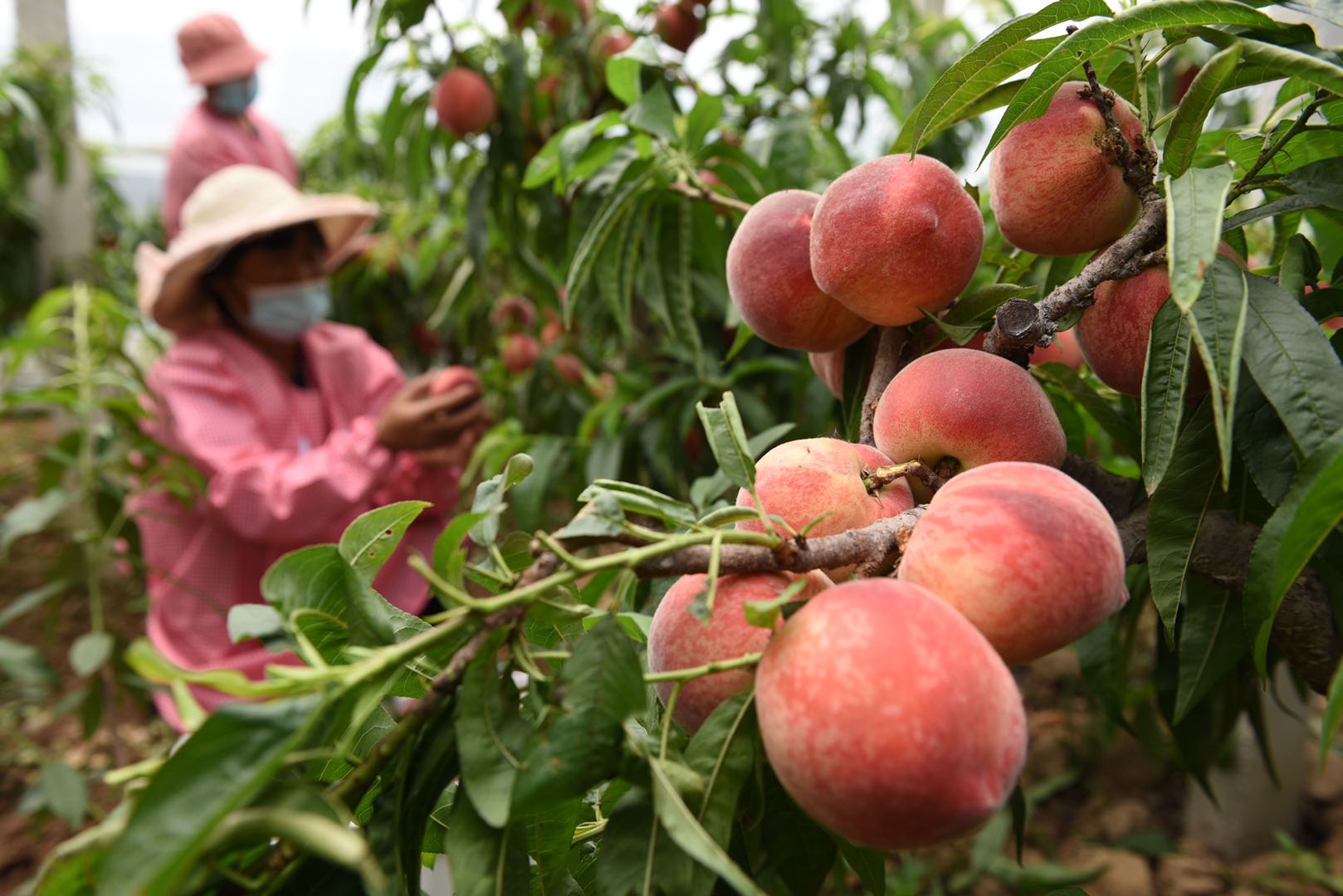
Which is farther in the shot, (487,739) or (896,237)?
(896,237)

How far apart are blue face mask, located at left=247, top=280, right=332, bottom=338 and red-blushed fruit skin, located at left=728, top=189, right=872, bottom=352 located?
1354 mm

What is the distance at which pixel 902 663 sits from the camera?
327 millimetres

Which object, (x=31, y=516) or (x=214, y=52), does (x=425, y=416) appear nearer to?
(x=31, y=516)

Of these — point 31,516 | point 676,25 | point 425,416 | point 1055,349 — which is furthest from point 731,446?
point 31,516

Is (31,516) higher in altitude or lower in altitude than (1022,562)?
lower

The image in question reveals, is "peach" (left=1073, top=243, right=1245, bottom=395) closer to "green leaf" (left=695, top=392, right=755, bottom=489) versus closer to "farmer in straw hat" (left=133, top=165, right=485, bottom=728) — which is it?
"green leaf" (left=695, top=392, right=755, bottom=489)

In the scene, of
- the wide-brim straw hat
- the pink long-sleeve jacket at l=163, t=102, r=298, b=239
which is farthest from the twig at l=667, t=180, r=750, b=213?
the pink long-sleeve jacket at l=163, t=102, r=298, b=239

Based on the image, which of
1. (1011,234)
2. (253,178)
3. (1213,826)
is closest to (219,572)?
(253,178)

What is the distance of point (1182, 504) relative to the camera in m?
0.46

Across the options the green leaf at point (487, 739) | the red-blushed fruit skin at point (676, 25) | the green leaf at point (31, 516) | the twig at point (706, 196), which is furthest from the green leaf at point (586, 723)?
the green leaf at point (31, 516)

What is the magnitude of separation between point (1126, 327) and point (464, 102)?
122 centimetres

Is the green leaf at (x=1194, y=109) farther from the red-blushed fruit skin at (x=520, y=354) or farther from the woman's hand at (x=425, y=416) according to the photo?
the red-blushed fruit skin at (x=520, y=354)

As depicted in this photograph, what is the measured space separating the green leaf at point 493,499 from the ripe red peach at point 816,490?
11 cm

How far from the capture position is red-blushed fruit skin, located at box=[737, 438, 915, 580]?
0.45 meters
